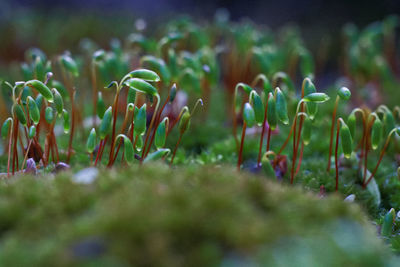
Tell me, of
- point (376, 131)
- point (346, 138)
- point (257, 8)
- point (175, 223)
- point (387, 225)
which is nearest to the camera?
point (175, 223)

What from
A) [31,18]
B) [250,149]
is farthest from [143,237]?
[31,18]

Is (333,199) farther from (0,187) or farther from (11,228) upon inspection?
(0,187)

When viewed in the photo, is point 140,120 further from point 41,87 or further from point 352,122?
point 352,122

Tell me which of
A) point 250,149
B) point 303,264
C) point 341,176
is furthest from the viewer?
A: point 250,149

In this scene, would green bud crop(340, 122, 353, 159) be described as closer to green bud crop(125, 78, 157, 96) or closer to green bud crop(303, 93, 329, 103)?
green bud crop(303, 93, 329, 103)

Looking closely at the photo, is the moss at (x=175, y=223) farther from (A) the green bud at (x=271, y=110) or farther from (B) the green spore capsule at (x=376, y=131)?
(B) the green spore capsule at (x=376, y=131)

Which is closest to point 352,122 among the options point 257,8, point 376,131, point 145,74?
point 376,131

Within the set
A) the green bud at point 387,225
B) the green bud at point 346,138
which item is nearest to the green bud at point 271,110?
the green bud at point 346,138

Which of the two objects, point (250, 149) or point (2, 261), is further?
point (250, 149)
